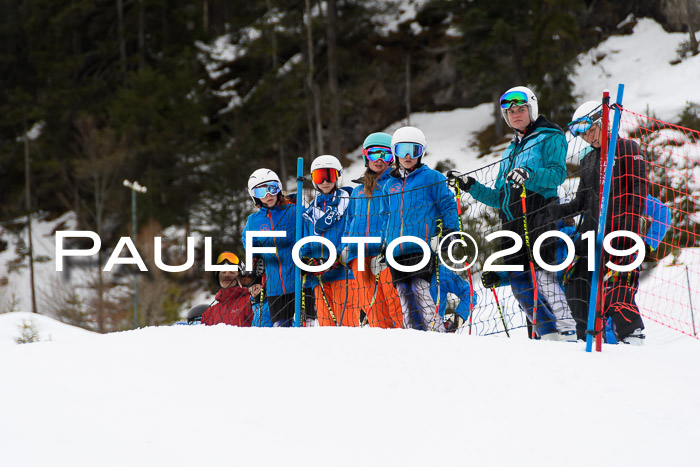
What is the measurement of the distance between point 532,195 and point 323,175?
6.54 feet

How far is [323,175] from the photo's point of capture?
6.04 metres

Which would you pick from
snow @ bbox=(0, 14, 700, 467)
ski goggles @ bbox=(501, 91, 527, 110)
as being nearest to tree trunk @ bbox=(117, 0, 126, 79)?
ski goggles @ bbox=(501, 91, 527, 110)

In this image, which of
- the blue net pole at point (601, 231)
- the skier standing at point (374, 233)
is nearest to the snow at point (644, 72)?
the skier standing at point (374, 233)

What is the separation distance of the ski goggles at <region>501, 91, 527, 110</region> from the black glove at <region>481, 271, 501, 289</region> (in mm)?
1206

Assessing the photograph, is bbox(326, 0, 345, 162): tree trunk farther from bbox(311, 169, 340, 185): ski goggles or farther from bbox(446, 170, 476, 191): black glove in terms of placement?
bbox(446, 170, 476, 191): black glove

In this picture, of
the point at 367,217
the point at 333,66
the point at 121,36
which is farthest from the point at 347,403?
the point at 121,36

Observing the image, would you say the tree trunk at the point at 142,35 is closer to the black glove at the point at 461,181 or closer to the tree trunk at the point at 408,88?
the tree trunk at the point at 408,88

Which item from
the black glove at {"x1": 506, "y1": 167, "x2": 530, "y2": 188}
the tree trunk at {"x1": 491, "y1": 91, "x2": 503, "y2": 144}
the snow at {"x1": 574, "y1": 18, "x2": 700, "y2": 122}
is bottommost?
the black glove at {"x1": 506, "y1": 167, "x2": 530, "y2": 188}

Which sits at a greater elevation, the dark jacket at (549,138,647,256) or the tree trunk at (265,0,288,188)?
the tree trunk at (265,0,288,188)

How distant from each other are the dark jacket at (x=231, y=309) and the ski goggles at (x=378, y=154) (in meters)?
2.14

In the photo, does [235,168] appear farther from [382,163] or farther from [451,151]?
[382,163]

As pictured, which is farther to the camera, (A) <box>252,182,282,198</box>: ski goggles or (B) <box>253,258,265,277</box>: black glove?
(B) <box>253,258,265,277</box>: black glove

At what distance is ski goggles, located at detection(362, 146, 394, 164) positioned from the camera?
5.82 meters

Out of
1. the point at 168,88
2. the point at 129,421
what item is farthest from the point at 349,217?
the point at 168,88
